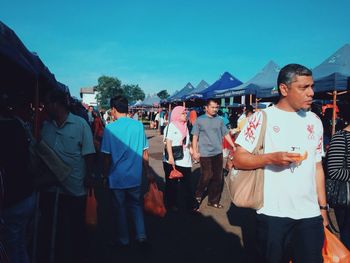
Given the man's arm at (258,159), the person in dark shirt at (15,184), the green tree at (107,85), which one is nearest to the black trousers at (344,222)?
the man's arm at (258,159)

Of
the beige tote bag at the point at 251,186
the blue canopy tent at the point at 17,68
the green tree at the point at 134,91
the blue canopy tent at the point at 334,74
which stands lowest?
the beige tote bag at the point at 251,186

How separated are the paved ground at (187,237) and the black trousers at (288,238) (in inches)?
63.9

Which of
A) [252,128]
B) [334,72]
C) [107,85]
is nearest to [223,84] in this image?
[334,72]

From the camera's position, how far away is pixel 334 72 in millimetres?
6926

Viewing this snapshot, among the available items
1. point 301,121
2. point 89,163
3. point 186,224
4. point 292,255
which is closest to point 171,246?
point 186,224

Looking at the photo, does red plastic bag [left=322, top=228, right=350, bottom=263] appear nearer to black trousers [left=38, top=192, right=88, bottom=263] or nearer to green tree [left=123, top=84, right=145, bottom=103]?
black trousers [left=38, top=192, right=88, bottom=263]

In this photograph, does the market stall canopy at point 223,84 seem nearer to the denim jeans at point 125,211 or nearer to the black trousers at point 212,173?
the black trousers at point 212,173

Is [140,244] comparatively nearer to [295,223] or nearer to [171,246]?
[171,246]

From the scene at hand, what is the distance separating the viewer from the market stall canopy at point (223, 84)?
14.3 metres

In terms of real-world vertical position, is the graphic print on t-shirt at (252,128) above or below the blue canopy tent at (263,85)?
below

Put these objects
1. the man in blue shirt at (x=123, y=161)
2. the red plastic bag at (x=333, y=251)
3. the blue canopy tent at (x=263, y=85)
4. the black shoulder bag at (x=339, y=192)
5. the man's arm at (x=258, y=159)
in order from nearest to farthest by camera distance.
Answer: the man's arm at (x=258, y=159)
the red plastic bag at (x=333, y=251)
the black shoulder bag at (x=339, y=192)
the man in blue shirt at (x=123, y=161)
the blue canopy tent at (x=263, y=85)

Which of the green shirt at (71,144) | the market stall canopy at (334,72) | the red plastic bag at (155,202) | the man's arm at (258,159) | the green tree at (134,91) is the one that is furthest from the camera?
the green tree at (134,91)

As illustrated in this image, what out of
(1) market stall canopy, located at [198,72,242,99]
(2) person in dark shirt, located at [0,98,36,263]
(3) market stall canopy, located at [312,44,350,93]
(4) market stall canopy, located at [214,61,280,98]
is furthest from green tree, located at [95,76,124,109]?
(2) person in dark shirt, located at [0,98,36,263]

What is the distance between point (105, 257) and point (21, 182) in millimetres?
1881
